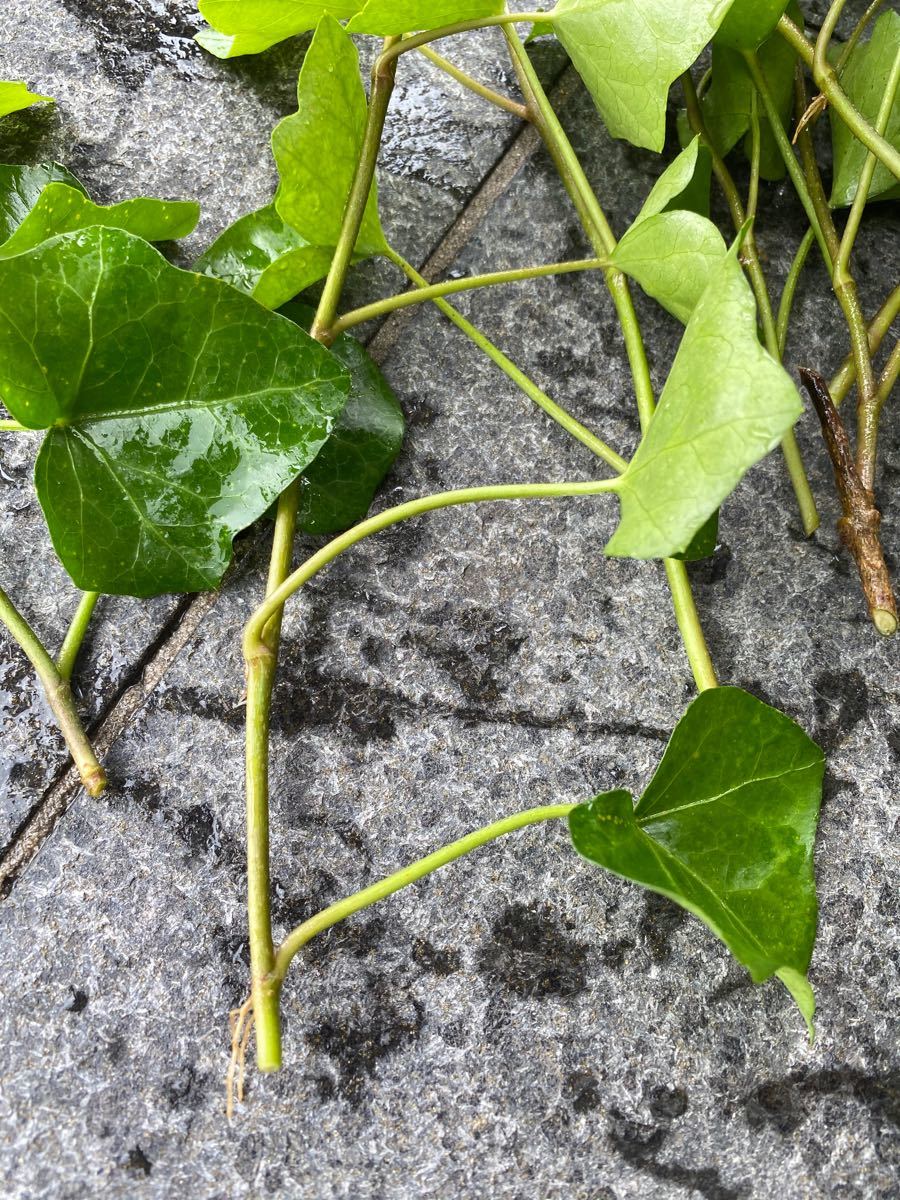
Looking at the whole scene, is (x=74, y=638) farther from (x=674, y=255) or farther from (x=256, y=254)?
(x=674, y=255)

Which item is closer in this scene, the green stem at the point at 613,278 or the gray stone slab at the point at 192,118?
the green stem at the point at 613,278

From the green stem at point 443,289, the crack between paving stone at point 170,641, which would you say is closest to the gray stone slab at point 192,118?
the crack between paving stone at point 170,641

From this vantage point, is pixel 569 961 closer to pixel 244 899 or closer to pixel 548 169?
pixel 244 899

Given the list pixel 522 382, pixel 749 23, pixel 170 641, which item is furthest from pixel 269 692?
pixel 749 23

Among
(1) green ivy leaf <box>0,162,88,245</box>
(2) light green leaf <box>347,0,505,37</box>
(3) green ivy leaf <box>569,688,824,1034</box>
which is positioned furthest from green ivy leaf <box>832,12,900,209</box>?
(1) green ivy leaf <box>0,162,88,245</box>

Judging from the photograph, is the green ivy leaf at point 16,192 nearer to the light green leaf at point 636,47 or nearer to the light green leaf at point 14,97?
the light green leaf at point 14,97
